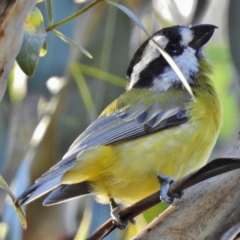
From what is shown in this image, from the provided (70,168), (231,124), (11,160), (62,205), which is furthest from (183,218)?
(231,124)

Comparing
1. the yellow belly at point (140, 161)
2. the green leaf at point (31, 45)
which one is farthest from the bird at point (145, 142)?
the green leaf at point (31, 45)

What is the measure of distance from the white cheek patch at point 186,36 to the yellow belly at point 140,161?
40 centimetres

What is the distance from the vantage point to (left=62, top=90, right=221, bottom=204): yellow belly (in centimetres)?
151

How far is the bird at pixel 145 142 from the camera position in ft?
4.96

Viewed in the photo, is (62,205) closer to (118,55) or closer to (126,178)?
(126,178)

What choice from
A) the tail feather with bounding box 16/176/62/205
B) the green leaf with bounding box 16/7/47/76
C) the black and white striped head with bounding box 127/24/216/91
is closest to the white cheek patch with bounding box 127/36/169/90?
the black and white striped head with bounding box 127/24/216/91

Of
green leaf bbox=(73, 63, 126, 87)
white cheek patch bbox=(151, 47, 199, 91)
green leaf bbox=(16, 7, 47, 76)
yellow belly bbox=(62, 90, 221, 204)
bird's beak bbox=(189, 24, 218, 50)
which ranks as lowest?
yellow belly bbox=(62, 90, 221, 204)

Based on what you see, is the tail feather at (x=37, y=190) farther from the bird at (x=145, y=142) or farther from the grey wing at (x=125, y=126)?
the grey wing at (x=125, y=126)

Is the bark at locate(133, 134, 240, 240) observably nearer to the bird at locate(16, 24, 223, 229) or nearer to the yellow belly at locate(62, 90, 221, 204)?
the bird at locate(16, 24, 223, 229)

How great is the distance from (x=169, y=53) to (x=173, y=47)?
1.0 inches

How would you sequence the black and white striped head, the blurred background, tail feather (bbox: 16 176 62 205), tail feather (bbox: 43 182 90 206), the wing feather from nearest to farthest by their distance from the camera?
tail feather (bbox: 16 176 62 205) < tail feather (bbox: 43 182 90 206) < the wing feather < the blurred background < the black and white striped head

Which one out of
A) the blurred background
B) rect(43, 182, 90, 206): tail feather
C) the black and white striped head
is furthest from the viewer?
the black and white striped head

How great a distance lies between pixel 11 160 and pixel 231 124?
3.15 feet

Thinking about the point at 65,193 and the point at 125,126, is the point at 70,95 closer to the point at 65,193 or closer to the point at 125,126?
the point at 125,126
